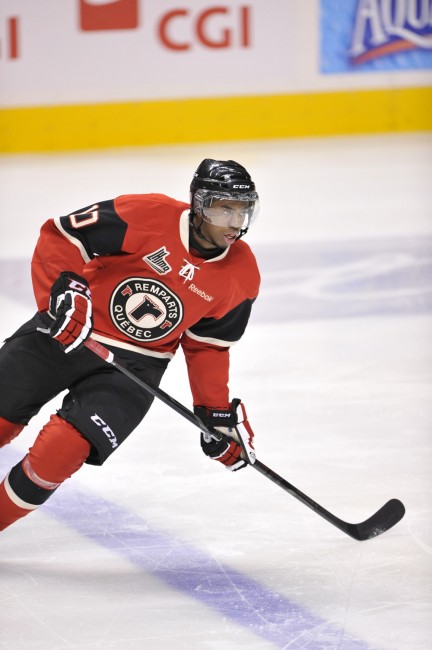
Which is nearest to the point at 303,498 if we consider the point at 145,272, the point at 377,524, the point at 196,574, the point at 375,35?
the point at 377,524

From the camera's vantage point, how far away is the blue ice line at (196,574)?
8.13 feet

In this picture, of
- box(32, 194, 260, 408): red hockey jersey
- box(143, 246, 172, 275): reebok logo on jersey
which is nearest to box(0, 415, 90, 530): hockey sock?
box(32, 194, 260, 408): red hockey jersey

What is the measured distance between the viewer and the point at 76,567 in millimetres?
2865

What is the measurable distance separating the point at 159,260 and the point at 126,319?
0.55 feet

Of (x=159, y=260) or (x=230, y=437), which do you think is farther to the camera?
(x=230, y=437)

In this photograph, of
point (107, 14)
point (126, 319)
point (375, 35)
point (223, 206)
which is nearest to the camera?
point (223, 206)

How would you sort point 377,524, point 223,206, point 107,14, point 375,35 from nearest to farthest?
1. point 223,206
2. point 377,524
3. point 107,14
4. point 375,35

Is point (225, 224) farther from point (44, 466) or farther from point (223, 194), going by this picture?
point (44, 466)

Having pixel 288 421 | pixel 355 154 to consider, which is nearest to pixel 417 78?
pixel 355 154

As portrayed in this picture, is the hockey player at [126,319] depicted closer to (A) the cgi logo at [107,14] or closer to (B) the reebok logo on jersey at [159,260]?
(B) the reebok logo on jersey at [159,260]

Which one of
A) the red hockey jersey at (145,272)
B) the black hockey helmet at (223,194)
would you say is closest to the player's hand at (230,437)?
the red hockey jersey at (145,272)

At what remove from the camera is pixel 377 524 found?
3049mm

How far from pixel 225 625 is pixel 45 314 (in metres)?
0.81

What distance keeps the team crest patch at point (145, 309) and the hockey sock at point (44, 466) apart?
30 cm
